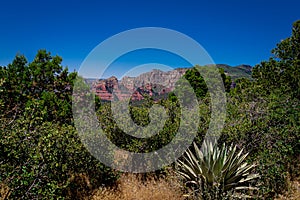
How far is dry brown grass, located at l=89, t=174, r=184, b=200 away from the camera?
5105mm

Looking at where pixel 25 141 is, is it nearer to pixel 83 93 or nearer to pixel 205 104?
pixel 205 104

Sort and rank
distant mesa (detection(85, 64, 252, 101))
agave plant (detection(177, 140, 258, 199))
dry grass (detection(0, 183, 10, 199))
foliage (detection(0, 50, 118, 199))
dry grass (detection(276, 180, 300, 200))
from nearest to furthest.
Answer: foliage (detection(0, 50, 118, 199)) → dry grass (detection(0, 183, 10, 199)) → agave plant (detection(177, 140, 258, 199)) → dry grass (detection(276, 180, 300, 200)) → distant mesa (detection(85, 64, 252, 101))

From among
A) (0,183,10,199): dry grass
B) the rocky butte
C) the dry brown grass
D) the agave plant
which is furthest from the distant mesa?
→ (0,183,10,199): dry grass

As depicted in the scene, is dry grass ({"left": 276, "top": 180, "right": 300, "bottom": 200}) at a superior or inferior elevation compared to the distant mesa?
inferior

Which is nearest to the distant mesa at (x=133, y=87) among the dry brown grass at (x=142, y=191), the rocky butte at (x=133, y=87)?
the rocky butte at (x=133, y=87)

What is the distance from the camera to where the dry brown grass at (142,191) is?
5.11 metres

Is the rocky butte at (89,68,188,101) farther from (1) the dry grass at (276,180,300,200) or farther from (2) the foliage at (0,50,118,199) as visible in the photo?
(1) the dry grass at (276,180,300,200)

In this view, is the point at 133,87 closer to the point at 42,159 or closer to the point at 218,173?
the point at 218,173

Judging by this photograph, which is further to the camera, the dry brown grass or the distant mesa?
the distant mesa

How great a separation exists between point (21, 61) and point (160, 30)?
268 inches

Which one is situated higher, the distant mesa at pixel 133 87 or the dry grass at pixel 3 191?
the distant mesa at pixel 133 87

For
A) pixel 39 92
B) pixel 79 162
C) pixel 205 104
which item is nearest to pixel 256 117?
pixel 205 104

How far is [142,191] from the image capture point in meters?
5.35

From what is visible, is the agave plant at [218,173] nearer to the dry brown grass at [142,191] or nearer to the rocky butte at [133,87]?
the dry brown grass at [142,191]
